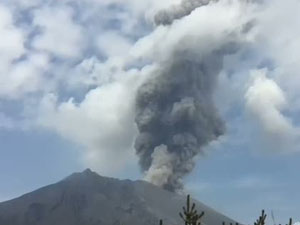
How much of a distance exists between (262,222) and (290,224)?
762mm

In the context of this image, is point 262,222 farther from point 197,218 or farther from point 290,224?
point 197,218

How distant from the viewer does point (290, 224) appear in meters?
15.1

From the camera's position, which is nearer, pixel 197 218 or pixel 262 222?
pixel 197 218

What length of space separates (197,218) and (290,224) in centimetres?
241

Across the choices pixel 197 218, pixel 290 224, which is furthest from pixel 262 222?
pixel 197 218

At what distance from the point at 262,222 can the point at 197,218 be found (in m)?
2.06

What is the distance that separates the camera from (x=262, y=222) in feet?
51.0
